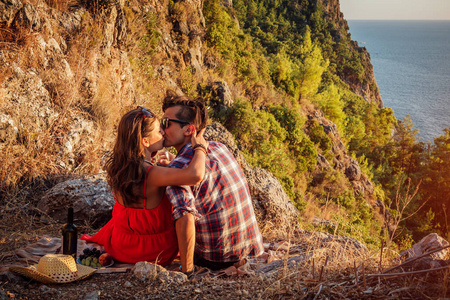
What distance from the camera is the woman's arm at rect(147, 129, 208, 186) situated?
9.52 feet

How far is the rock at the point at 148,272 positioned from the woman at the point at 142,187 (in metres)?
0.22

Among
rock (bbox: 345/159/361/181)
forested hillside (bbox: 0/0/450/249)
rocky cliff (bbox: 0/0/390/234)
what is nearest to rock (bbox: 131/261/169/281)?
forested hillside (bbox: 0/0/450/249)

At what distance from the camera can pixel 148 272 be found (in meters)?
2.81

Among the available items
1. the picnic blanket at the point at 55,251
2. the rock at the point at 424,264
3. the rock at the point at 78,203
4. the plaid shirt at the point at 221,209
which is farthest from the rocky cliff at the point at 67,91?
the rock at the point at 424,264

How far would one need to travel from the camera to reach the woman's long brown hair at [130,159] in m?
3.10

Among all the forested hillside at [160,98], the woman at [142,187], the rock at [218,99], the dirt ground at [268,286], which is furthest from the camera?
the rock at [218,99]

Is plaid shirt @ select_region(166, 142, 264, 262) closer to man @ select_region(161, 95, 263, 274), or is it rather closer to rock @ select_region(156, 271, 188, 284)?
man @ select_region(161, 95, 263, 274)

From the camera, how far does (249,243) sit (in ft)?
11.6

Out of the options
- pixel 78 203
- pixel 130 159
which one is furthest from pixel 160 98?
pixel 130 159

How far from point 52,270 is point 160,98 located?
7363 millimetres

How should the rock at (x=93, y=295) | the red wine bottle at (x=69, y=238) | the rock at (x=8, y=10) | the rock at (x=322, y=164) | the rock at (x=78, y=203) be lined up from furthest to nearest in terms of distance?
1. the rock at (x=322, y=164)
2. the rock at (x=8, y=10)
3. the rock at (x=78, y=203)
4. the red wine bottle at (x=69, y=238)
5. the rock at (x=93, y=295)

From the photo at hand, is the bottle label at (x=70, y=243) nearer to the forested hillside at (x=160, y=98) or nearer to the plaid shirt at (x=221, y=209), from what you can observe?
the plaid shirt at (x=221, y=209)

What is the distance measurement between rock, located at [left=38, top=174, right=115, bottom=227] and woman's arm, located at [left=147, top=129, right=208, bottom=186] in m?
1.88

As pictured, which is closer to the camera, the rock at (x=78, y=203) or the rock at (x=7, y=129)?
the rock at (x=78, y=203)
